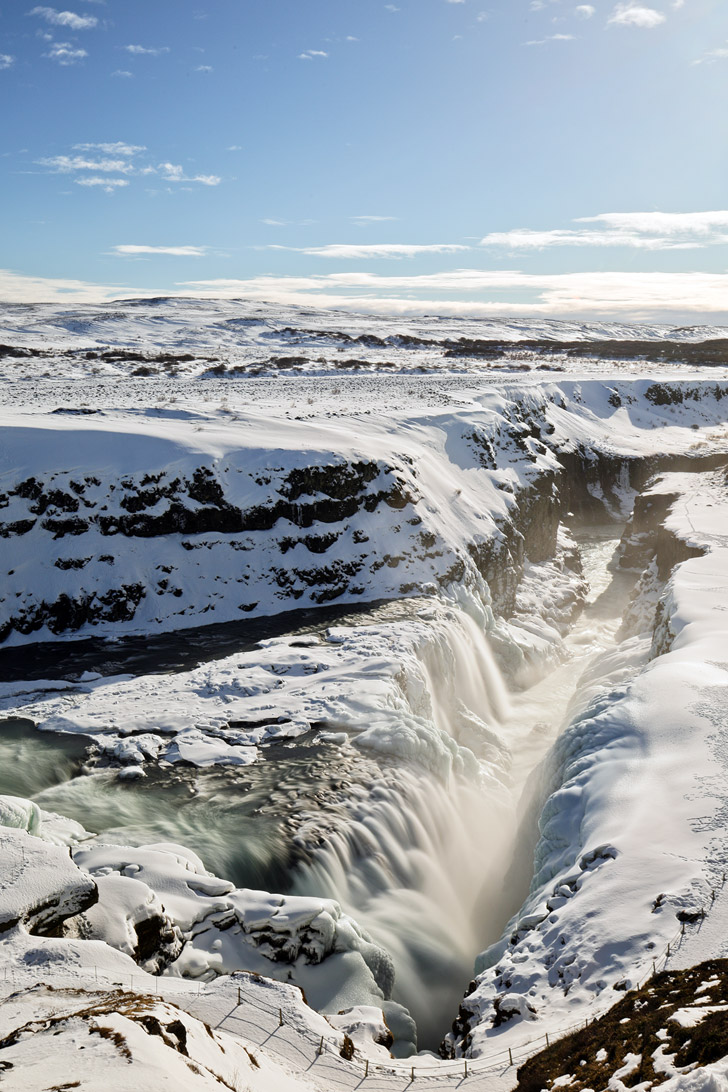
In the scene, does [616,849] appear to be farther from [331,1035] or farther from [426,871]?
[331,1035]

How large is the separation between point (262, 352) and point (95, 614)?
5600cm

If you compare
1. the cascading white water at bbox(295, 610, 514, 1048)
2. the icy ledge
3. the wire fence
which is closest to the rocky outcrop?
the wire fence

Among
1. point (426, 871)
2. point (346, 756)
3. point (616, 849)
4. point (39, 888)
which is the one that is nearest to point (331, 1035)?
point (39, 888)

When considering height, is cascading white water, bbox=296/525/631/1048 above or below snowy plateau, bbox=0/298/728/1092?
below

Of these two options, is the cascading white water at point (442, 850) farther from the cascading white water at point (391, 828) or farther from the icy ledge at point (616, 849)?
the icy ledge at point (616, 849)

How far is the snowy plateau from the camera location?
693cm

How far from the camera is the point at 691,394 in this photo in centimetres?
6009

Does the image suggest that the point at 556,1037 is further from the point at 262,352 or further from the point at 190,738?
the point at 262,352

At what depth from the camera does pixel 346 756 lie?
14.9 metres

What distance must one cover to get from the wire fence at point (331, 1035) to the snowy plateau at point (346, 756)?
0.13 ft

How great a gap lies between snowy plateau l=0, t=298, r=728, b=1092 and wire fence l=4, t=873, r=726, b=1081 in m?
0.04

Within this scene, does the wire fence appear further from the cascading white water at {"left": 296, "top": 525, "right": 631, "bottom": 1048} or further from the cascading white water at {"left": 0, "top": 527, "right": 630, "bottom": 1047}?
the cascading white water at {"left": 296, "top": 525, "right": 631, "bottom": 1048}

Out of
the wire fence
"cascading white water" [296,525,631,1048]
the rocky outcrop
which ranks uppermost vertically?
the rocky outcrop

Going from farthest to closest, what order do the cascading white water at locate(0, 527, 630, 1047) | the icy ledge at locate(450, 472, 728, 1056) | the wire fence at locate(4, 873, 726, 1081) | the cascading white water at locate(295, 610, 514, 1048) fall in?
the cascading white water at locate(0, 527, 630, 1047) → the cascading white water at locate(295, 610, 514, 1048) → the icy ledge at locate(450, 472, 728, 1056) → the wire fence at locate(4, 873, 726, 1081)
